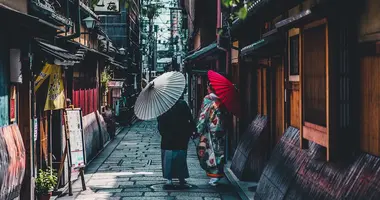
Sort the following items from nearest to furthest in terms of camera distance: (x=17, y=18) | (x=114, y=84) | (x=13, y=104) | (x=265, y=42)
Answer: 1. (x=17, y=18)
2. (x=13, y=104)
3. (x=265, y=42)
4. (x=114, y=84)

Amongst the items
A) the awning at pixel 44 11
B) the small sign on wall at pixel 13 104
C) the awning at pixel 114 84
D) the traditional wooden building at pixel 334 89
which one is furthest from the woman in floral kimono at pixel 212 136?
the awning at pixel 114 84

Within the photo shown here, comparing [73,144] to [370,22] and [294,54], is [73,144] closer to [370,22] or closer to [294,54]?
[294,54]

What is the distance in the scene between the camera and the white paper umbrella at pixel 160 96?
1567 centimetres

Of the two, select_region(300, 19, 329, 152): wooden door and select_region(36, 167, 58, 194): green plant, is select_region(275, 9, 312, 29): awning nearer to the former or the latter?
select_region(300, 19, 329, 152): wooden door

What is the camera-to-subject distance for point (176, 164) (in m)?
16.4

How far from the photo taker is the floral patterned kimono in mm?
16625

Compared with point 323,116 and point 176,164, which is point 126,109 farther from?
point 323,116

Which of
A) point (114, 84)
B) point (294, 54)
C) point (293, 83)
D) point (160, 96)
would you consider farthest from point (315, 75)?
point (114, 84)

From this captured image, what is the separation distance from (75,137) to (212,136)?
12.8ft

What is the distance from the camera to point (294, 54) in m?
12.5

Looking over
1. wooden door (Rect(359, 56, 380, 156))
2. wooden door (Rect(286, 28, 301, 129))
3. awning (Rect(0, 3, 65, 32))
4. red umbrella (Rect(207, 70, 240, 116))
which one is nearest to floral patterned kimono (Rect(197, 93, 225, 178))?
red umbrella (Rect(207, 70, 240, 116))

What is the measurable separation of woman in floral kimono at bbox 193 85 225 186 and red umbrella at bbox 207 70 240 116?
0.64 feet

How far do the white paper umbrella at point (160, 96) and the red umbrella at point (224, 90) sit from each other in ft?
3.05

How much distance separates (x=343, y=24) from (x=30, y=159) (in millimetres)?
7827
